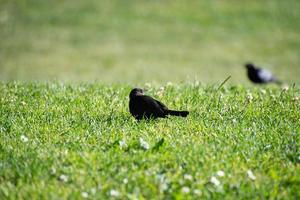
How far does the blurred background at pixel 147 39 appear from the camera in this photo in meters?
25.4

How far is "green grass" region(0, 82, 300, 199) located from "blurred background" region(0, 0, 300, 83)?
15.7m

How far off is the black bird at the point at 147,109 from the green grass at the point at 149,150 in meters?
0.11

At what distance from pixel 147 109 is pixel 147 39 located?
23.9 m

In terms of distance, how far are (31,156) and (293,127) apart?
3.15m

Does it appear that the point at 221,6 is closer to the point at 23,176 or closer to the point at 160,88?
the point at 160,88

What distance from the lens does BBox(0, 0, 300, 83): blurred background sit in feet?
83.3

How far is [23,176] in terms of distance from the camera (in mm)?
4887

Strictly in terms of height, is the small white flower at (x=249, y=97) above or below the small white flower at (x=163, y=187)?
below

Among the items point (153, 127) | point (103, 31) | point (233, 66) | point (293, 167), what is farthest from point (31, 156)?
point (103, 31)

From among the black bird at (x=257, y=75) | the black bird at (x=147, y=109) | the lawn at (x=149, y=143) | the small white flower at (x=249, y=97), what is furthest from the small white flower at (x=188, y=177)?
the black bird at (x=257, y=75)

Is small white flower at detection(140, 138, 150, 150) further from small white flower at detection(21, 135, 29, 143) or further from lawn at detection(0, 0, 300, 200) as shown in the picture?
small white flower at detection(21, 135, 29, 143)

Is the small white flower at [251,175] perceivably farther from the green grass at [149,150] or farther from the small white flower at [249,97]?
the small white flower at [249,97]

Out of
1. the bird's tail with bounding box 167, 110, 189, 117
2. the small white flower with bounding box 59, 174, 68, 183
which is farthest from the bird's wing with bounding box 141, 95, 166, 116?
the small white flower with bounding box 59, 174, 68, 183

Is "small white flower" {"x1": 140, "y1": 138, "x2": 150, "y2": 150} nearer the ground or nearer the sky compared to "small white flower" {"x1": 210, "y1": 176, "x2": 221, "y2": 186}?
nearer the sky
